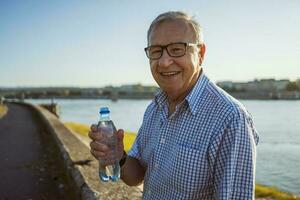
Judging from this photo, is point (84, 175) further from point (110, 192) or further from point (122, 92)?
point (122, 92)

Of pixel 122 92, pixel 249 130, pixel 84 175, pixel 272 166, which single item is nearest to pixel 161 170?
pixel 249 130

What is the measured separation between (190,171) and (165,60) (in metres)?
0.63

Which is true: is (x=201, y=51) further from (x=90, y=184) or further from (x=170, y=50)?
(x=90, y=184)

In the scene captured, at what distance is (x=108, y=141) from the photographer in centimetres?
244

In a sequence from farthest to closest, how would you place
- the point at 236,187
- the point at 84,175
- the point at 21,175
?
the point at 21,175
the point at 84,175
the point at 236,187

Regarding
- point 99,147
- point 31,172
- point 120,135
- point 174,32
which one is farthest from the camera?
point 31,172

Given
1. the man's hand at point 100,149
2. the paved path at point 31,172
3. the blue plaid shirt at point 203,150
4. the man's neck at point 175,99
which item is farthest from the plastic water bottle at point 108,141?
the paved path at point 31,172

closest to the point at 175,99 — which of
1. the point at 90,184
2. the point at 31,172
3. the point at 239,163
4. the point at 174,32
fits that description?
the point at 174,32

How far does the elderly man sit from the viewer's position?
6.36 ft

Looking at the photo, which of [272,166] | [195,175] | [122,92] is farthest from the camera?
[122,92]

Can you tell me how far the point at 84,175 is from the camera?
17.4ft

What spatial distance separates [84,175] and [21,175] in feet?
9.05

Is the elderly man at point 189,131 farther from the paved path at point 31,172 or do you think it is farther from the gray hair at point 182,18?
the paved path at point 31,172

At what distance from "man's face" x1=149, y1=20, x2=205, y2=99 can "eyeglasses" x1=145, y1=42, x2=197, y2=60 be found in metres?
0.02
